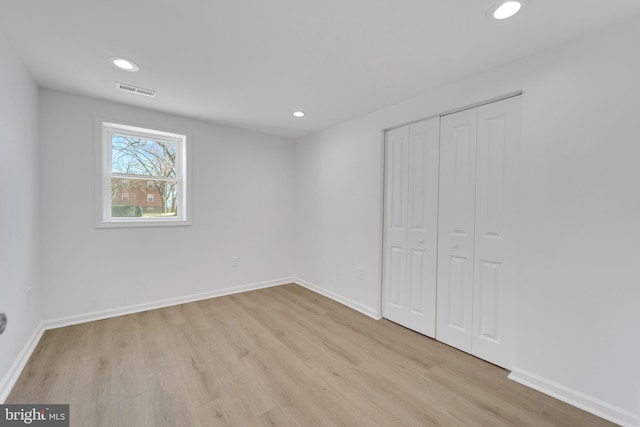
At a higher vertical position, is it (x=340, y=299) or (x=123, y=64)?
(x=123, y=64)

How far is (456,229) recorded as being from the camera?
7.91 feet

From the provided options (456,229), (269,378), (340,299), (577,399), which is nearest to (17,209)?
(269,378)

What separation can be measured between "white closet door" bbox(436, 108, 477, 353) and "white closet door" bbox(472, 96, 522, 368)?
0.19 ft

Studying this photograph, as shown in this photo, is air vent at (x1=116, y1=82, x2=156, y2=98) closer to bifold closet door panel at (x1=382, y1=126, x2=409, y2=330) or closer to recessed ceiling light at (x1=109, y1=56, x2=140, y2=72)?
recessed ceiling light at (x1=109, y1=56, x2=140, y2=72)

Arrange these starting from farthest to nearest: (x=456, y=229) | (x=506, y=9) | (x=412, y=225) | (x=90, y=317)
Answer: (x=90, y=317)
(x=412, y=225)
(x=456, y=229)
(x=506, y=9)

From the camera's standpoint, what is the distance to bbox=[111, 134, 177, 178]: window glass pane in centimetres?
312

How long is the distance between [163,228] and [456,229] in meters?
3.33

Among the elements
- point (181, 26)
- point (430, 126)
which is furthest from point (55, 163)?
point (430, 126)

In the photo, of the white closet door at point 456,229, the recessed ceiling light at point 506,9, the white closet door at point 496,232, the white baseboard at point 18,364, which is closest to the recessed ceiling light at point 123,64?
the white baseboard at point 18,364

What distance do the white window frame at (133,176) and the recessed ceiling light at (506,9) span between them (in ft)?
11.0

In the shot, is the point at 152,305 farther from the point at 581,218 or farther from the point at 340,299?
the point at 581,218
